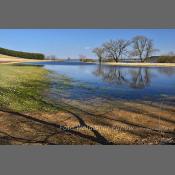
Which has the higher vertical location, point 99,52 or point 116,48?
point 116,48

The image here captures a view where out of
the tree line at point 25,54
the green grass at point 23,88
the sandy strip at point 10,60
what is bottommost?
the green grass at point 23,88

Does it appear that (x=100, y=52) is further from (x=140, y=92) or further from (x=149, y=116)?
(x=149, y=116)

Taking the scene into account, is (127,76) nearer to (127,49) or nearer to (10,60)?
(127,49)

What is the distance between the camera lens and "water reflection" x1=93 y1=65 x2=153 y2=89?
8.44 meters

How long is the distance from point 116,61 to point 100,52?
0.45 metres

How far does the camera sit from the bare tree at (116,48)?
844 centimetres

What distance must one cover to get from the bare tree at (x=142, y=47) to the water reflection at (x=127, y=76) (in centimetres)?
43

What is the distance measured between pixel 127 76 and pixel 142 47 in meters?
0.78

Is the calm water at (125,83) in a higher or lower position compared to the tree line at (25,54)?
lower

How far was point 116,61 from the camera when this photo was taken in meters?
8.70

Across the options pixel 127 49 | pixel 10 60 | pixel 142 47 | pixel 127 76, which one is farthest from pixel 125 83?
pixel 10 60

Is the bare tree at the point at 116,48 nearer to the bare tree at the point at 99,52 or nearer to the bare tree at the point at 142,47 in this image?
the bare tree at the point at 99,52

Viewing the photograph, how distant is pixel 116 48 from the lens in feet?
28.1

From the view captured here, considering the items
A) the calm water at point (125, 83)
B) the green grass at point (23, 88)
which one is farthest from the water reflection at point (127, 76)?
the green grass at point (23, 88)
